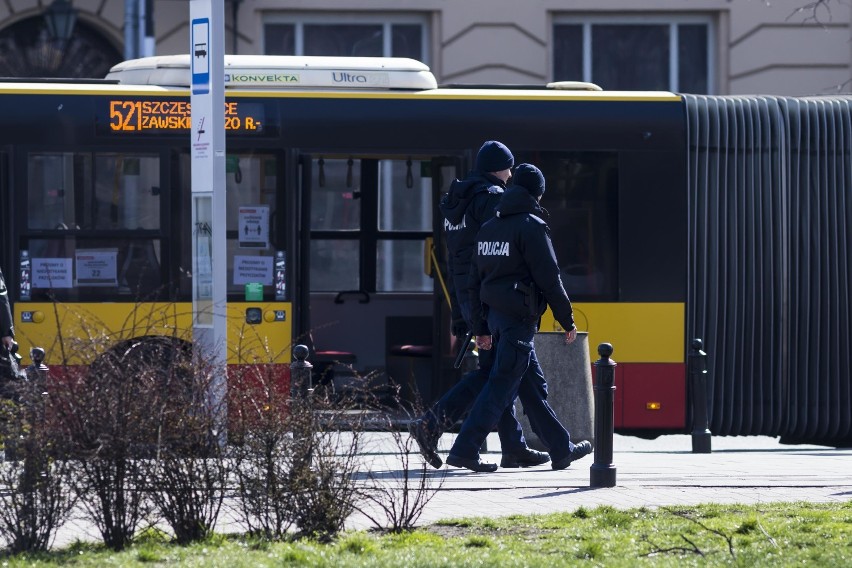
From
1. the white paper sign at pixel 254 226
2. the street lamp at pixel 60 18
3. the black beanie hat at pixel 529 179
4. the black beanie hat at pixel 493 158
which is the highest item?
the street lamp at pixel 60 18

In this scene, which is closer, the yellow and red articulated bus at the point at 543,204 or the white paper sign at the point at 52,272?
the white paper sign at the point at 52,272

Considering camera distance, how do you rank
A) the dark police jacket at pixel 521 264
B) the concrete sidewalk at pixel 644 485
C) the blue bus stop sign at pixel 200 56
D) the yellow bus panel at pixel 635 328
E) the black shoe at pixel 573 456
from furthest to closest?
the yellow bus panel at pixel 635 328 → the blue bus stop sign at pixel 200 56 → the black shoe at pixel 573 456 → the dark police jacket at pixel 521 264 → the concrete sidewalk at pixel 644 485

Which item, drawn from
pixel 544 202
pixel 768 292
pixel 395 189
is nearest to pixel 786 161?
pixel 768 292

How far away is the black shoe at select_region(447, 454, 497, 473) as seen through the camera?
A: 30.5 ft

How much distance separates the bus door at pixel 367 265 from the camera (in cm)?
1372

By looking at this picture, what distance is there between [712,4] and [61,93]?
11.6 m

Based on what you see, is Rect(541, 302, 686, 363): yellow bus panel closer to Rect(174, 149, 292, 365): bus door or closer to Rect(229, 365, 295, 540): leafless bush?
Rect(174, 149, 292, 365): bus door

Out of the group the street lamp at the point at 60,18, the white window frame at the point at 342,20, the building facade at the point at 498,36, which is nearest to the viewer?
the street lamp at the point at 60,18

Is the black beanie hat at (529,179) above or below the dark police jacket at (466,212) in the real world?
above

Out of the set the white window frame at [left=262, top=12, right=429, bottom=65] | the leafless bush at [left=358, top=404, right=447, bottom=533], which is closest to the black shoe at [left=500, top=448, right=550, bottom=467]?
the leafless bush at [left=358, top=404, right=447, bottom=533]

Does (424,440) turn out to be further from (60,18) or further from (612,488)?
(60,18)

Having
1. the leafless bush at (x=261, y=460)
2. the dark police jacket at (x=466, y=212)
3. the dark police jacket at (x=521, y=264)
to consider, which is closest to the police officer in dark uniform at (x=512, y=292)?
the dark police jacket at (x=521, y=264)

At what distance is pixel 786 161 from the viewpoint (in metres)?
13.1

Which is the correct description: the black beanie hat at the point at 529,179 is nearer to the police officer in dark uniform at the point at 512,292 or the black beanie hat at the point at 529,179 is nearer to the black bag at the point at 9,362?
the police officer in dark uniform at the point at 512,292
